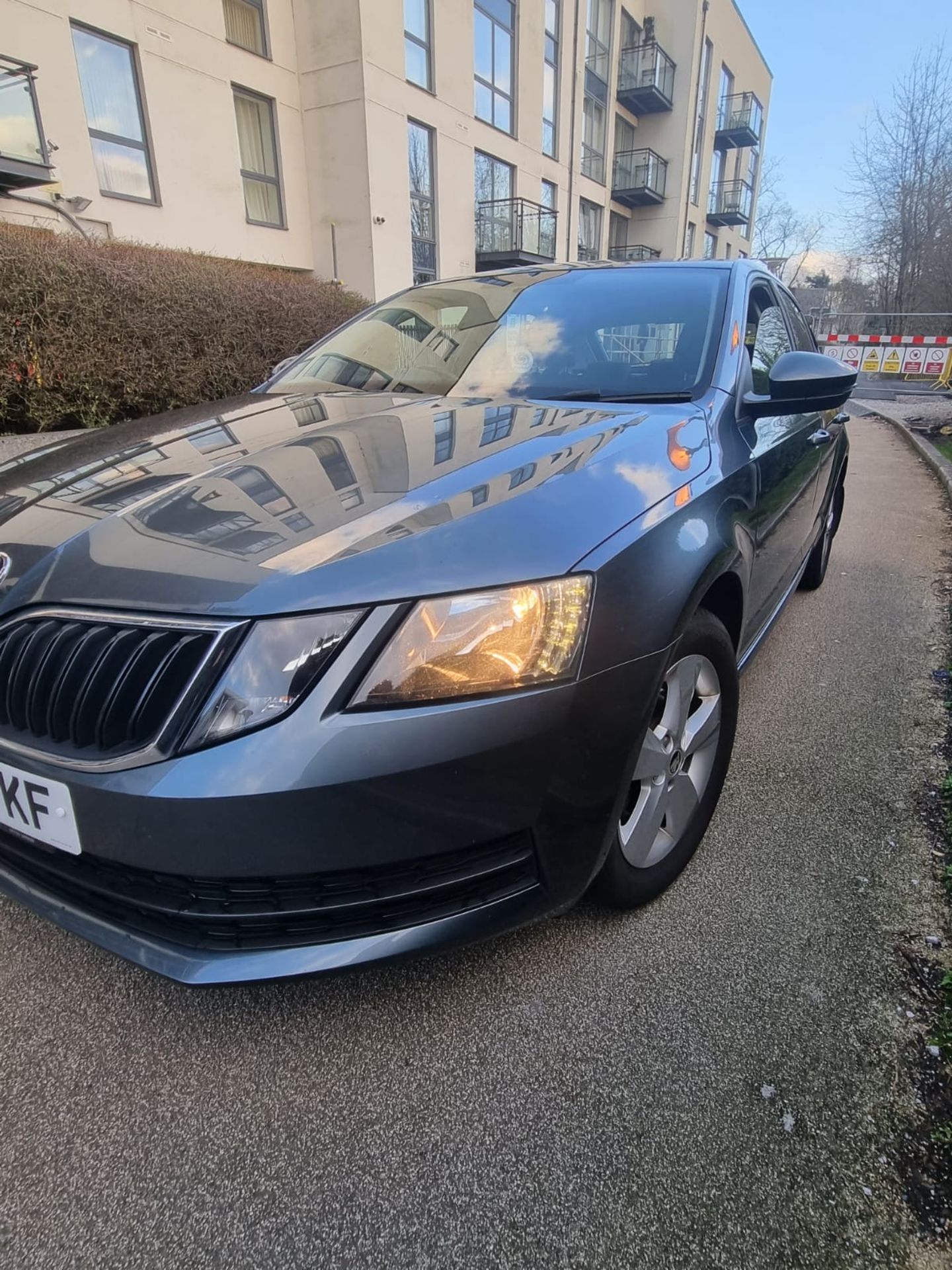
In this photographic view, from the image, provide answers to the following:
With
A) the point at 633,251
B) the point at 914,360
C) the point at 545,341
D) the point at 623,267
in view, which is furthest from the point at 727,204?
the point at 545,341

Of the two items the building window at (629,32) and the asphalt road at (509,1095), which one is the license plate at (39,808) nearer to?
the asphalt road at (509,1095)

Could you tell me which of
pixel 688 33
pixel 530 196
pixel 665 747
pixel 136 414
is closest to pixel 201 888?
pixel 665 747

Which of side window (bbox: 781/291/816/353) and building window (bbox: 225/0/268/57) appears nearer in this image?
side window (bbox: 781/291/816/353)

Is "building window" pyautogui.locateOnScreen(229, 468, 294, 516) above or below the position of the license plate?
above

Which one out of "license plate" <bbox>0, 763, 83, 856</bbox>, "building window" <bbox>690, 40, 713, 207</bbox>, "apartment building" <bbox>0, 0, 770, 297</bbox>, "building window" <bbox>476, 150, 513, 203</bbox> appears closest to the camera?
"license plate" <bbox>0, 763, 83, 856</bbox>

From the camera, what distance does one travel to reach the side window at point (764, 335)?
7.98ft

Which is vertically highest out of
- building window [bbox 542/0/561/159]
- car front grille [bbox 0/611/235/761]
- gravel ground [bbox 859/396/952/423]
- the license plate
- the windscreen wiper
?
building window [bbox 542/0/561/159]

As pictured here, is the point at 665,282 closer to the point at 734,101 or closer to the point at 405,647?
the point at 405,647

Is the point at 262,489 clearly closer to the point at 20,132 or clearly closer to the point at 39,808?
the point at 39,808

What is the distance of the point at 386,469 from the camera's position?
161cm

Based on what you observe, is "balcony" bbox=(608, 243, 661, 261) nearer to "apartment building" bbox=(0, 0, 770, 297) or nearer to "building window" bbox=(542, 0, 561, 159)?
"apartment building" bbox=(0, 0, 770, 297)

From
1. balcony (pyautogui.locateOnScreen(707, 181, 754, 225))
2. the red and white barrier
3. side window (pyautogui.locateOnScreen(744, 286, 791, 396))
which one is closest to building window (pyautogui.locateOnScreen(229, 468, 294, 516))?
side window (pyautogui.locateOnScreen(744, 286, 791, 396))

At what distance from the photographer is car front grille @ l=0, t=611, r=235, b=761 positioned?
1.21 m

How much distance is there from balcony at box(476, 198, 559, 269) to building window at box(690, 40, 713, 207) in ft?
43.8
